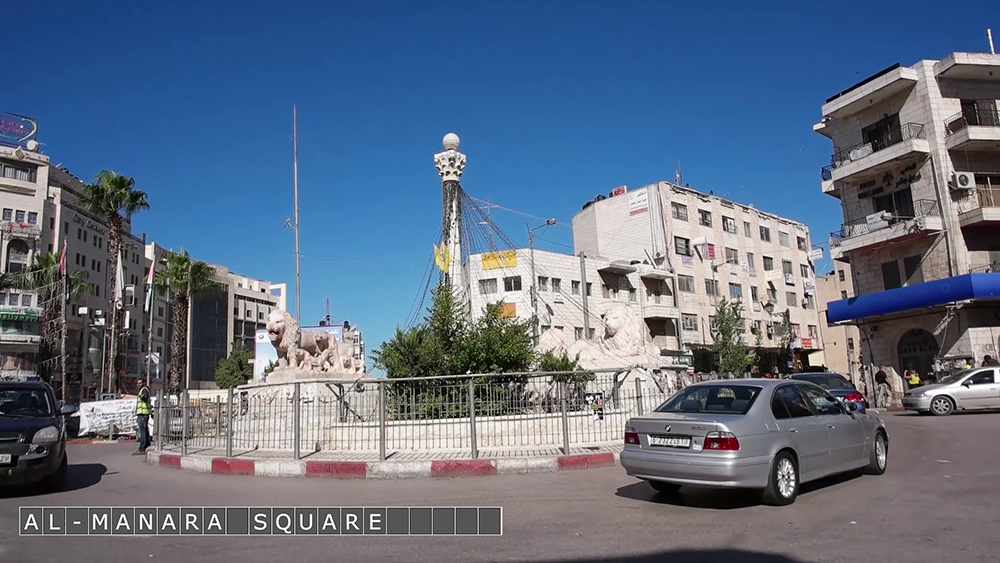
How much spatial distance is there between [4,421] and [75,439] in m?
16.5

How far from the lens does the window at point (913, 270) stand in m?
30.3

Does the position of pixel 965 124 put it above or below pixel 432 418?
above

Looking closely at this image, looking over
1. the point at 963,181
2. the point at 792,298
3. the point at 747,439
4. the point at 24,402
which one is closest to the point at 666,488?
the point at 747,439

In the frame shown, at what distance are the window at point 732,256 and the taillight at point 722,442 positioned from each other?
50032 millimetres

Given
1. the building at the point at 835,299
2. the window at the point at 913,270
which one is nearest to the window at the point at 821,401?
the window at the point at 913,270

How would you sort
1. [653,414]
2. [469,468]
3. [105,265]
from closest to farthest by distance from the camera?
[653,414] → [469,468] → [105,265]

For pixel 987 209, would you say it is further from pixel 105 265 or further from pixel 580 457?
pixel 105 265

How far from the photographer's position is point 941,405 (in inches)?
771

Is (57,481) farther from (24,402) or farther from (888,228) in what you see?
(888,228)

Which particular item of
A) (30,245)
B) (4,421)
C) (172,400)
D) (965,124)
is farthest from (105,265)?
(965,124)

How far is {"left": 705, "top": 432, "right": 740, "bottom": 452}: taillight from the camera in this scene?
683cm

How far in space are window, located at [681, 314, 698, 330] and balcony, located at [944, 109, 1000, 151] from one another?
24.0 meters

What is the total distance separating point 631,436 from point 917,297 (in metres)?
26.2

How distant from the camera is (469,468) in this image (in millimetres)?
10594
